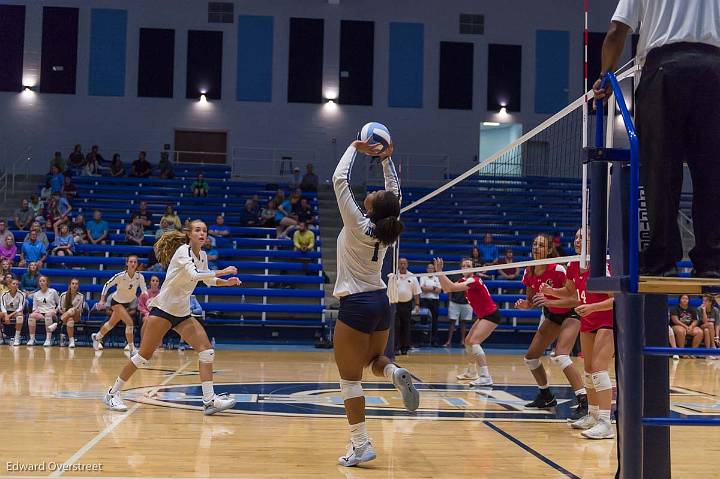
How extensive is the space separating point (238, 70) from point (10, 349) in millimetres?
12873

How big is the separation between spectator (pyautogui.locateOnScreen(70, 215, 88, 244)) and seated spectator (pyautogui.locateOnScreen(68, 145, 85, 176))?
14.5 feet

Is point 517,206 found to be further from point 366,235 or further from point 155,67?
point 155,67

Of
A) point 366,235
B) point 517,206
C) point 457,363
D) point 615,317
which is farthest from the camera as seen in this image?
point 517,206

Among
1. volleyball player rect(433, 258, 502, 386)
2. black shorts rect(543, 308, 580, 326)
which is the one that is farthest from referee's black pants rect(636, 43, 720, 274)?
volleyball player rect(433, 258, 502, 386)

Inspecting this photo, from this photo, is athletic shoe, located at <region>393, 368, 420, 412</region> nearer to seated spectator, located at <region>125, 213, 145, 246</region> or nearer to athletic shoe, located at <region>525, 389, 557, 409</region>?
athletic shoe, located at <region>525, 389, 557, 409</region>

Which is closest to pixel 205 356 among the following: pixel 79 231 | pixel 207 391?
pixel 207 391

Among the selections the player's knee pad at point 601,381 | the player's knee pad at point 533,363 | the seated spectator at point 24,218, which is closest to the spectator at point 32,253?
the seated spectator at point 24,218

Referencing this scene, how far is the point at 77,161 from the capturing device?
22.0 metres

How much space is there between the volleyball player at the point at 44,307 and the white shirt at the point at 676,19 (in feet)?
42.8

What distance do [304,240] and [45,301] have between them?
5648mm

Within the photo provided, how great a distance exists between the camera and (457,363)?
506 inches

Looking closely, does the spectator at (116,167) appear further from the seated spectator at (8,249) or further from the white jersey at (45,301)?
the white jersey at (45,301)

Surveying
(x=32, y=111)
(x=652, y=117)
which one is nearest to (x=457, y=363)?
(x=652, y=117)

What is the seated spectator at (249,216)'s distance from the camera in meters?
18.9
